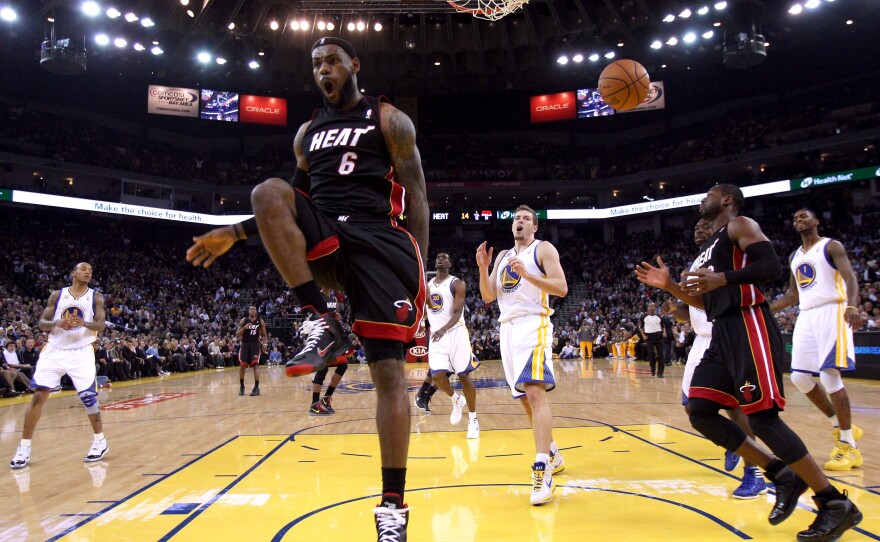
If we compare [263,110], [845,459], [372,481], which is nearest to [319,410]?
[372,481]

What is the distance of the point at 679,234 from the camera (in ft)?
113

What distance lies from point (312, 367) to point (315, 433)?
17.2 feet

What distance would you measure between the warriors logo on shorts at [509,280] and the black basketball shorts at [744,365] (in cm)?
169

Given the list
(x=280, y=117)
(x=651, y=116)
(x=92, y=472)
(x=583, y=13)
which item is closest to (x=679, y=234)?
(x=651, y=116)

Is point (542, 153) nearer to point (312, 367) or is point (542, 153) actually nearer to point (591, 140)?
point (591, 140)

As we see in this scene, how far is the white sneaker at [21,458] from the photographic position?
556cm

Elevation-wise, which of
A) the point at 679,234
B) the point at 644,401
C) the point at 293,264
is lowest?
the point at 644,401

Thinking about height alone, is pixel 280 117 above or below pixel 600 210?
above

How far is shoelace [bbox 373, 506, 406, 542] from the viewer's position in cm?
248

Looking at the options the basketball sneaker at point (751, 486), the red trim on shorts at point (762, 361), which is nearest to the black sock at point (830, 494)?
the red trim on shorts at point (762, 361)

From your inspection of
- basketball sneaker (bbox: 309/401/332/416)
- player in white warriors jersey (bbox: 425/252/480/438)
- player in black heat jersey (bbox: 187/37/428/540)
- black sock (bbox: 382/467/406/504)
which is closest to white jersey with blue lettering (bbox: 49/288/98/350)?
basketball sneaker (bbox: 309/401/332/416)

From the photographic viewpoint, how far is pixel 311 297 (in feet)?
8.41

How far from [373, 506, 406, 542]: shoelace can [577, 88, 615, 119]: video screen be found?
108 ft

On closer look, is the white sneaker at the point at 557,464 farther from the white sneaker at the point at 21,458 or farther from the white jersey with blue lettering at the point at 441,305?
the white sneaker at the point at 21,458
